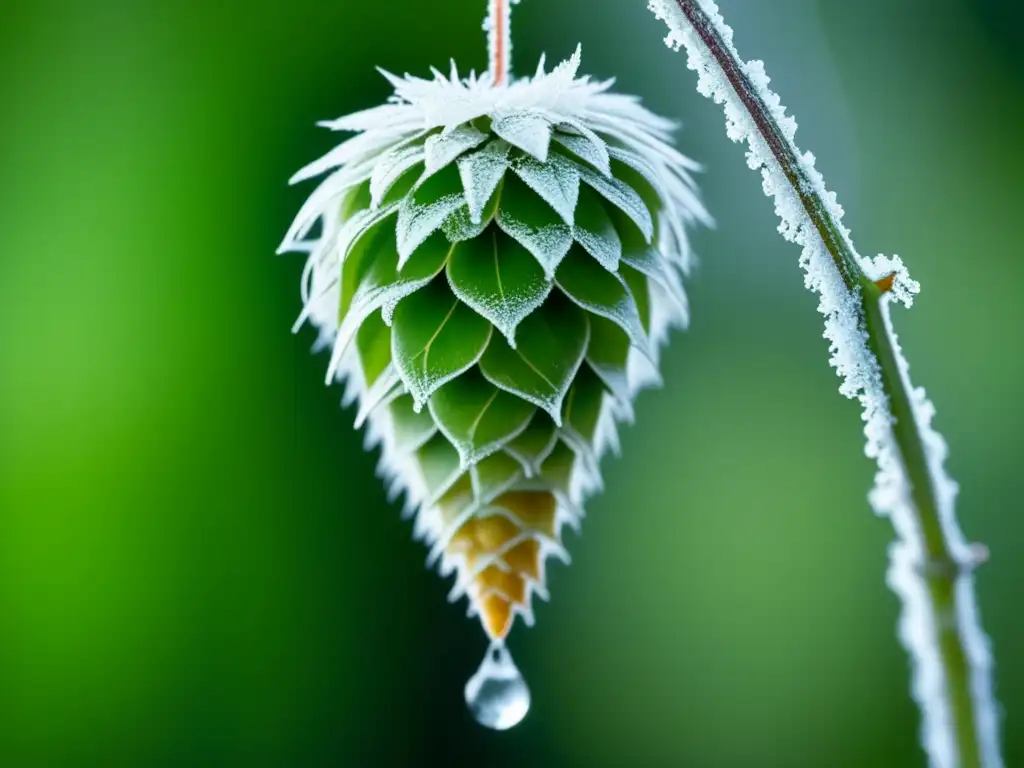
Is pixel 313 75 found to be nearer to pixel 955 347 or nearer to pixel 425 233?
pixel 955 347

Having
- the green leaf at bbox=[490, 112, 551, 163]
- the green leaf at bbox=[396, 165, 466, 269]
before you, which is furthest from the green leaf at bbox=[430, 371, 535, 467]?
the green leaf at bbox=[490, 112, 551, 163]

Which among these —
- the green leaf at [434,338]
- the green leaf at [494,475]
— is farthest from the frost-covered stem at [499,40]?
the green leaf at [494,475]

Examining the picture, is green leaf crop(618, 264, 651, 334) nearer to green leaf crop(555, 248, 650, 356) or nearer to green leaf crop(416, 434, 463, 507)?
green leaf crop(555, 248, 650, 356)

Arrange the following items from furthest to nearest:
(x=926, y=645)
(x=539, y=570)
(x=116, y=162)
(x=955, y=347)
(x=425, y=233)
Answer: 1. (x=116, y=162)
2. (x=955, y=347)
3. (x=539, y=570)
4. (x=425, y=233)
5. (x=926, y=645)

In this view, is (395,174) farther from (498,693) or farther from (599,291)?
(498,693)

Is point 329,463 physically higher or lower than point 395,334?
higher

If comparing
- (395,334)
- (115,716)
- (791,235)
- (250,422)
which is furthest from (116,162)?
(791,235)

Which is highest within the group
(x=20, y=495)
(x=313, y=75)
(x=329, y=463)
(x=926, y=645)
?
(x=313, y=75)
